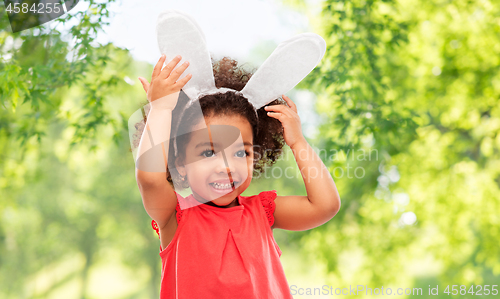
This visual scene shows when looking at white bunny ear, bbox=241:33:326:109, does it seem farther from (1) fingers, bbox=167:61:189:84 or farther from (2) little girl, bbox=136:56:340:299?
(1) fingers, bbox=167:61:189:84

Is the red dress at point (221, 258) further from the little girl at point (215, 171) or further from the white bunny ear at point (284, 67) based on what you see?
the white bunny ear at point (284, 67)

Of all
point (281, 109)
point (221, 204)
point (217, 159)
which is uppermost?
point (281, 109)

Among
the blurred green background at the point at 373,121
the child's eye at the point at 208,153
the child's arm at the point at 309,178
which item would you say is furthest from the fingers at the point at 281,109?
the blurred green background at the point at 373,121

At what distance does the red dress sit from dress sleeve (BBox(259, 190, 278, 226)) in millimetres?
46

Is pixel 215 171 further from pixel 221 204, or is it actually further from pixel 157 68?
pixel 157 68

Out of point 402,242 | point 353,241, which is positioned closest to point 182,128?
point 353,241

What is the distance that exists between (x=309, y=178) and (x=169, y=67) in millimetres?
488

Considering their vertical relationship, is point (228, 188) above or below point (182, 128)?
below

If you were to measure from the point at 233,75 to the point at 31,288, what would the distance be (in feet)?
29.8

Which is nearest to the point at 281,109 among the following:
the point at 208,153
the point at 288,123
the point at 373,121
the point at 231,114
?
Result: the point at 288,123

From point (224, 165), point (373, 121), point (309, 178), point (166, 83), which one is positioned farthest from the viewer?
point (373, 121)

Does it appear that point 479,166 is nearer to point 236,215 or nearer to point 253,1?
point 253,1

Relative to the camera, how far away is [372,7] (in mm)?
2111

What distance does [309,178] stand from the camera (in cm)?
103
